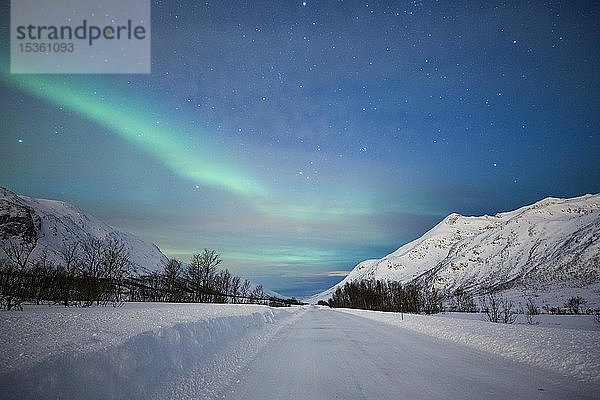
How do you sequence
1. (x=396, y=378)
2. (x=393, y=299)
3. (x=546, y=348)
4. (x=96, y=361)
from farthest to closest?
(x=393, y=299) → (x=546, y=348) → (x=396, y=378) → (x=96, y=361)

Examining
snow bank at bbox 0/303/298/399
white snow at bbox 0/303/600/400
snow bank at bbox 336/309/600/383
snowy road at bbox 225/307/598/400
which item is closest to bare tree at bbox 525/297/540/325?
snow bank at bbox 336/309/600/383

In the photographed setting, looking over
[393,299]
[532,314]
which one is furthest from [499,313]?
[393,299]

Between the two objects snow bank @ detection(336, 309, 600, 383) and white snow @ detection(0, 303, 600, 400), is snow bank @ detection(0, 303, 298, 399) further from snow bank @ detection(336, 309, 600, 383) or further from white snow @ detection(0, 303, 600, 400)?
snow bank @ detection(336, 309, 600, 383)

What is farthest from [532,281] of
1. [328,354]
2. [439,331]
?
[328,354]

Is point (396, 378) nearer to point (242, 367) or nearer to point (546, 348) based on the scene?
point (242, 367)

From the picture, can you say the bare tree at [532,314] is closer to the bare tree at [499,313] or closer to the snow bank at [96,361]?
the bare tree at [499,313]

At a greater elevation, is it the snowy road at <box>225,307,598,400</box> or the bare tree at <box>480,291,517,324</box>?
the snowy road at <box>225,307,598,400</box>

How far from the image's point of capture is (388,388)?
5.51 metres

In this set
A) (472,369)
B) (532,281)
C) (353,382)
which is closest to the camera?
(353,382)

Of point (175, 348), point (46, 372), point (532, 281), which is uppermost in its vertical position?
point (46, 372)

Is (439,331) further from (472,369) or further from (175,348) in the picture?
(175,348)

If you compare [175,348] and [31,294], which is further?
[31,294]

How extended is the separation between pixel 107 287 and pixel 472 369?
110ft

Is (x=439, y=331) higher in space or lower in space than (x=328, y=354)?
lower
